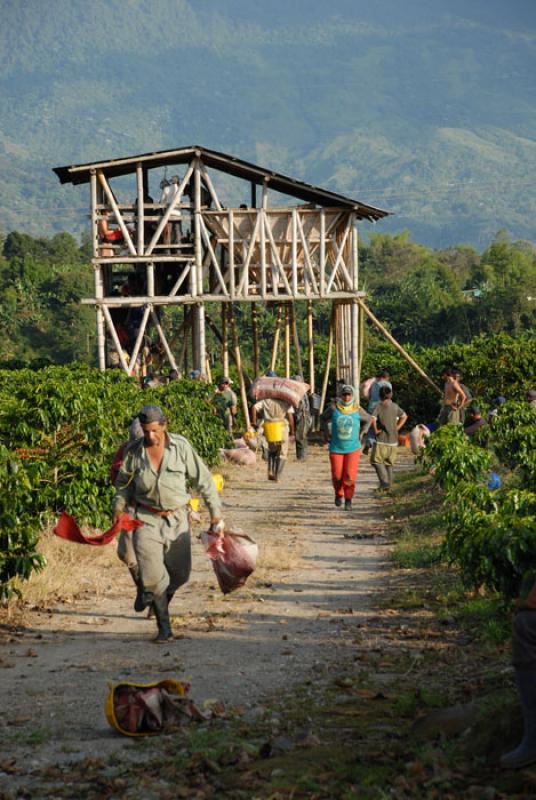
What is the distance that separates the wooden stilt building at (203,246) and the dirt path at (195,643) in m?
15.7

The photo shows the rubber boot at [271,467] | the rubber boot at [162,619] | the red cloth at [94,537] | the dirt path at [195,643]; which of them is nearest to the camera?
the dirt path at [195,643]

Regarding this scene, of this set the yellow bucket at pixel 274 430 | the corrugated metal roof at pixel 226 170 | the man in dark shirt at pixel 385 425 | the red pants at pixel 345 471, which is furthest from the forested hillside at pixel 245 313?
the red pants at pixel 345 471

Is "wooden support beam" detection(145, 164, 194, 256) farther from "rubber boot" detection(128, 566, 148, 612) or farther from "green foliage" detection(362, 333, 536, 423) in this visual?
"rubber boot" detection(128, 566, 148, 612)

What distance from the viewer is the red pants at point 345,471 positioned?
17312 mm

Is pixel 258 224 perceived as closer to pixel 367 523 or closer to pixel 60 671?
pixel 367 523

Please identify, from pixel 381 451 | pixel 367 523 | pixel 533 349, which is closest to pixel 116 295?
pixel 533 349

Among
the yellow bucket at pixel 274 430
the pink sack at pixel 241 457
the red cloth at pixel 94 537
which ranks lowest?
the pink sack at pixel 241 457

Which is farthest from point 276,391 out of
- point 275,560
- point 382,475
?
point 275,560

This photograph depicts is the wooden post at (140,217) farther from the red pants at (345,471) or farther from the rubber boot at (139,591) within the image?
the rubber boot at (139,591)

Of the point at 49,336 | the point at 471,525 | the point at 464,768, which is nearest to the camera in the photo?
the point at 464,768

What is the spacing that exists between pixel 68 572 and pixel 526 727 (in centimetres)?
702

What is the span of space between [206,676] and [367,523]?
838 centimetres

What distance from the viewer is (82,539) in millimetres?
9766

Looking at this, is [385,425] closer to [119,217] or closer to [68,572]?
[68,572]
